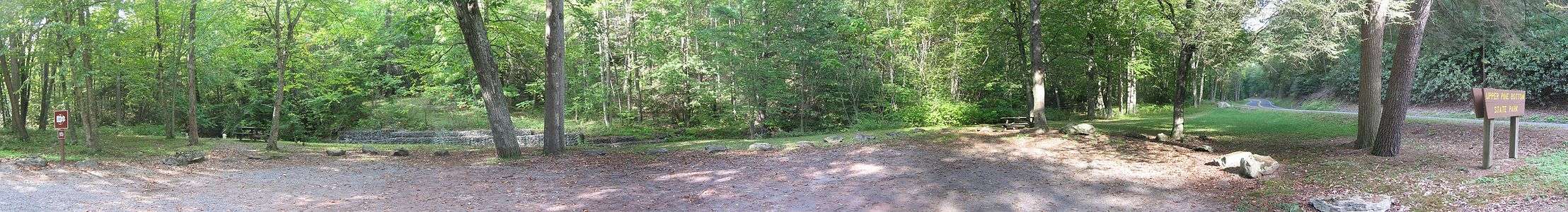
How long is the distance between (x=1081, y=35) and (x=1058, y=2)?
233 cm

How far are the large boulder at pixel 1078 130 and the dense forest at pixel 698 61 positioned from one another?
4.42ft

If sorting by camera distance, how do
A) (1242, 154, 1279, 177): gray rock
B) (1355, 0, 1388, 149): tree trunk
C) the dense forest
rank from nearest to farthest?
(1242, 154, 1279, 177): gray rock → (1355, 0, 1388, 149): tree trunk → the dense forest

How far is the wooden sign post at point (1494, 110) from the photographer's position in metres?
7.68

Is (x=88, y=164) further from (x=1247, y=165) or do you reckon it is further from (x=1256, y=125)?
(x=1256, y=125)

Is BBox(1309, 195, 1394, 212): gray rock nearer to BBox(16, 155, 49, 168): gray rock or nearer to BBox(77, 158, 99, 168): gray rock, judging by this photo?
BBox(77, 158, 99, 168): gray rock

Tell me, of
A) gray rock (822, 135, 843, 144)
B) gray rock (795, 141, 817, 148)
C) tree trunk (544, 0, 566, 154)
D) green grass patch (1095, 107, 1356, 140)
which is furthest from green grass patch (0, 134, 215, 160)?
green grass patch (1095, 107, 1356, 140)

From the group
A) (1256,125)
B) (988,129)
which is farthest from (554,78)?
(1256,125)

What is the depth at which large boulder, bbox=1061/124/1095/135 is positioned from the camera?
1531 cm

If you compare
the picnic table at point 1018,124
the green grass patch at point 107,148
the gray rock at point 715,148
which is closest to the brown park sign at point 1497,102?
the gray rock at point 715,148

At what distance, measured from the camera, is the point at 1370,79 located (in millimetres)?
10688

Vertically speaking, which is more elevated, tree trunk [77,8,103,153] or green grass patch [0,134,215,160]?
tree trunk [77,8,103,153]

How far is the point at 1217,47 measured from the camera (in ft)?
44.5

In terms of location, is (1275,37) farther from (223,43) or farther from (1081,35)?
(223,43)

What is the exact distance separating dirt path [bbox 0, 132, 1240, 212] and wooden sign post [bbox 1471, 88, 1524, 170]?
2508mm
